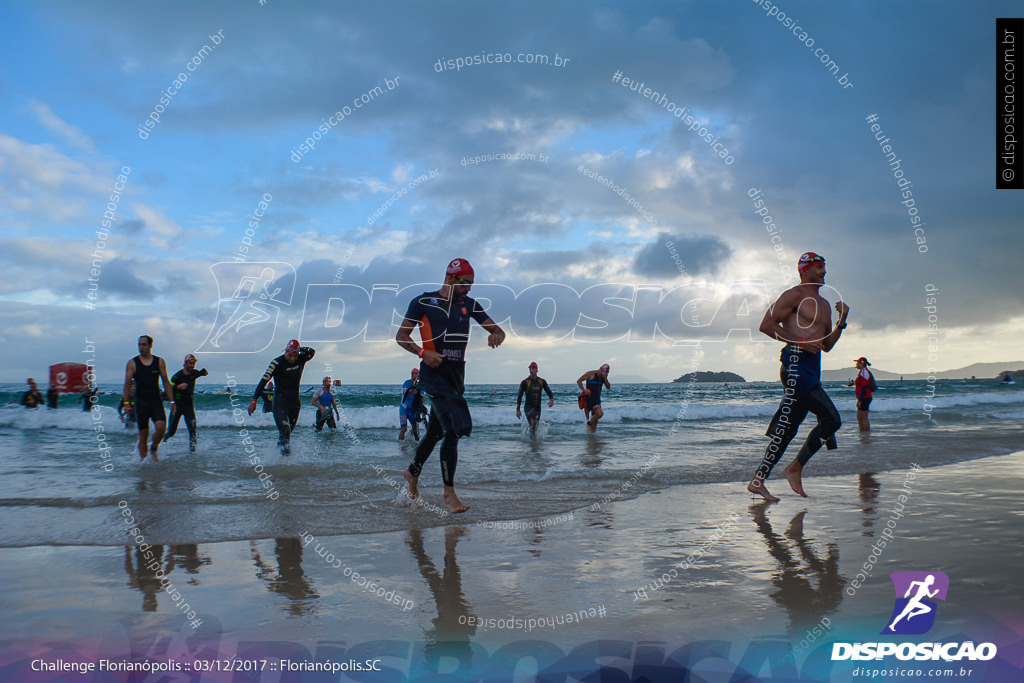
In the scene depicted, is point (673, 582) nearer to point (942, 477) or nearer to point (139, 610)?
point (139, 610)

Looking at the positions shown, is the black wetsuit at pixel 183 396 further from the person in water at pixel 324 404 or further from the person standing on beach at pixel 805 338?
the person standing on beach at pixel 805 338

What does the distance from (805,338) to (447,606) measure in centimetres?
458

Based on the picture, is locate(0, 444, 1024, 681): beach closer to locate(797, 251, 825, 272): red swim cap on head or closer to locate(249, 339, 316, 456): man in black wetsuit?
locate(797, 251, 825, 272): red swim cap on head

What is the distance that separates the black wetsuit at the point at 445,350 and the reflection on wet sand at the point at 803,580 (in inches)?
114

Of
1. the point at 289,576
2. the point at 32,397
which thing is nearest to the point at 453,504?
the point at 289,576

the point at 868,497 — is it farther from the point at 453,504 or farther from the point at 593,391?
the point at 593,391

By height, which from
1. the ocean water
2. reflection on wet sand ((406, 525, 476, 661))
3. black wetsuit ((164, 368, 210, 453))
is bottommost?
the ocean water

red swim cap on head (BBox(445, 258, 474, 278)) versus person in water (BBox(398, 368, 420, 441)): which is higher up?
red swim cap on head (BBox(445, 258, 474, 278))

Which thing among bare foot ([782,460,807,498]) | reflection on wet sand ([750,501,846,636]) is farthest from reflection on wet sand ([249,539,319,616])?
bare foot ([782,460,807,498])

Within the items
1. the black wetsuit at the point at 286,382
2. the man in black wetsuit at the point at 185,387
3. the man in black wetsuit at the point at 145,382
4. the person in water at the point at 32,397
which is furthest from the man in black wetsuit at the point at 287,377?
the person in water at the point at 32,397

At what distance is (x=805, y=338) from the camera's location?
6.19 m

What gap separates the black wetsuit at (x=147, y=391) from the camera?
1037 centimetres

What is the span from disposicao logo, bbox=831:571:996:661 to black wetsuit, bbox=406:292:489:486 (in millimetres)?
3662

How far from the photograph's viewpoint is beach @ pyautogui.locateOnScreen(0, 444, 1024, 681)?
2.81m
